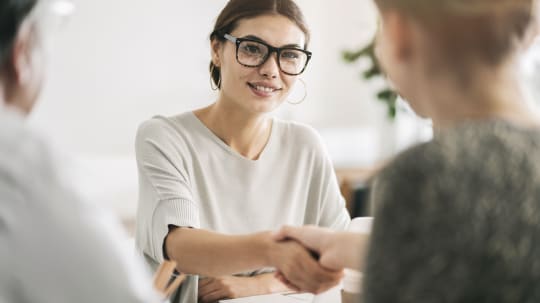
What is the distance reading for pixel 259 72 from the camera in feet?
6.70

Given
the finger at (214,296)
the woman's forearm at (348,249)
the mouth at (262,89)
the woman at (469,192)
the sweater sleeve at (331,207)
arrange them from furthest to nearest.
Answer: the sweater sleeve at (331,207) → the mouth at (262,89) → the finger at (214,296) → the woman's forearm at (348,249) → the woman at (469,192)

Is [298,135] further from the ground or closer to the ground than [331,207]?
further from the ground

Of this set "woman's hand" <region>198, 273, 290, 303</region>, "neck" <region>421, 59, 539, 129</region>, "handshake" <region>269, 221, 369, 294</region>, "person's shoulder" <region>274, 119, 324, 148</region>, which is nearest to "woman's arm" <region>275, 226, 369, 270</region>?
"handshake" <region>269, 221, 369, 294</region>

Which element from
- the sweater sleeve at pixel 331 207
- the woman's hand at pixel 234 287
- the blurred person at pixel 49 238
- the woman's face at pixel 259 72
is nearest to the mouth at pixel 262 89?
the woman's face at pixel 259 72


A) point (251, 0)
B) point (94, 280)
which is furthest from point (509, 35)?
point (251, 0)

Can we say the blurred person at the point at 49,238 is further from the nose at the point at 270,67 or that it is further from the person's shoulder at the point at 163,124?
the nose at the point at 270,67

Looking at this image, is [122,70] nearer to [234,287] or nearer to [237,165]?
[237,165]

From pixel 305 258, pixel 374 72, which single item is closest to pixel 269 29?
pixel 305 258

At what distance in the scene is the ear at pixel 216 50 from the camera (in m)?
2.13

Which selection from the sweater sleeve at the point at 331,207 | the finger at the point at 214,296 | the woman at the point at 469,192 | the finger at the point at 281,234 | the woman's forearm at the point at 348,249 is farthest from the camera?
the sweater sleeve at the point at 331,207

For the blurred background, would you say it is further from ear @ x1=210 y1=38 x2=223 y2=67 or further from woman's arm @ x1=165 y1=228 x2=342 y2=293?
woman's arm @ x1=165 y1=228 x2=342 y2=293

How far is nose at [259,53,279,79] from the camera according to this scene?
203 cm

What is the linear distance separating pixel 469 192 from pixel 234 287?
3.62ft

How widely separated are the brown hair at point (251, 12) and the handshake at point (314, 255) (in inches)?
31.8
